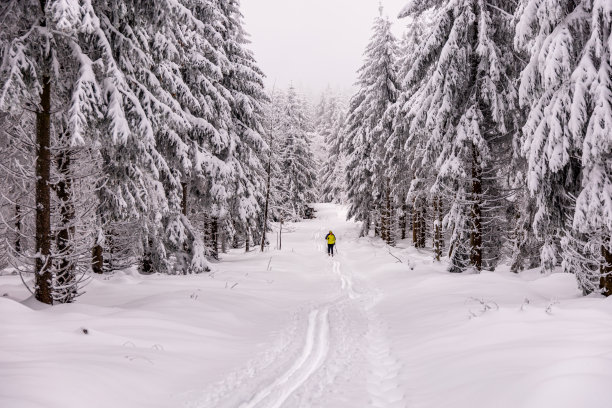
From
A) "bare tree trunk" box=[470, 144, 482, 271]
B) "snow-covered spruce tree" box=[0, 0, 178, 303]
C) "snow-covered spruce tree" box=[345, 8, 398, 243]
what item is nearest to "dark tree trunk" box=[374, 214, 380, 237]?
"snow-covered spruce tree" box=[345, 8, 398, 243]

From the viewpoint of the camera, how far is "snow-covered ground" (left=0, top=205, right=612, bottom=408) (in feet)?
15.8

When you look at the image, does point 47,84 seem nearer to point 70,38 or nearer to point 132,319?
point 70,38

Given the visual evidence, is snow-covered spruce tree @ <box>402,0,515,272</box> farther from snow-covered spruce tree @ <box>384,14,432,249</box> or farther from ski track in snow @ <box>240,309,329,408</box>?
ski track in snow @ <box>240,309,329,408</box>

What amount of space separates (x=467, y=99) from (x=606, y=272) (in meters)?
7.34

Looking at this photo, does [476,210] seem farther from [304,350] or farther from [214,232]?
[214,232]

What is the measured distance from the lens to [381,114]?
2794 centimetres

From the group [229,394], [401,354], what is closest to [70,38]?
[229,394]

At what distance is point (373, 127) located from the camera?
28500mm

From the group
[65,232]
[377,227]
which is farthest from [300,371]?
[377,227]

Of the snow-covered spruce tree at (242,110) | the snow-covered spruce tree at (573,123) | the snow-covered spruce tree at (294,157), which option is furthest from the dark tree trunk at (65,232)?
the snow-covered spruce tree at (294,157)

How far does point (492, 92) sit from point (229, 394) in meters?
11.6

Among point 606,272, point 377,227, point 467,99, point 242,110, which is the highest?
point 242,110

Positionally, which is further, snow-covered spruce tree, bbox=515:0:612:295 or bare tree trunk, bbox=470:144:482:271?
bare tree trunk, bbox=470:144:482:271

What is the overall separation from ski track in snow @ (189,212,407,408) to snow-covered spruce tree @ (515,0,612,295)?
15.8 feet
